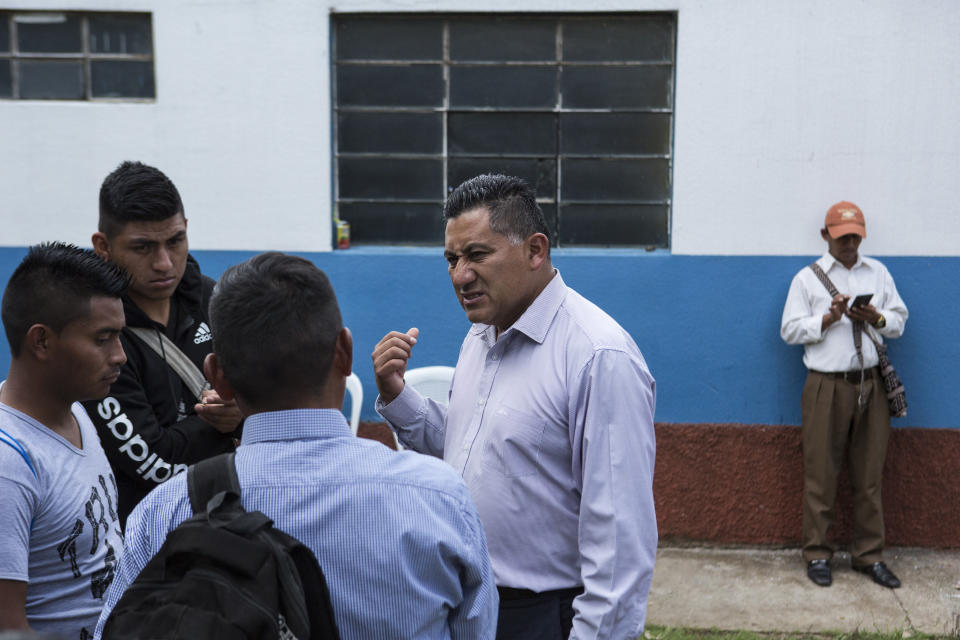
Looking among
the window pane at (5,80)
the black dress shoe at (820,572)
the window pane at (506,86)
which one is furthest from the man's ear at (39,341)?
the black dress shoe at (820,572)

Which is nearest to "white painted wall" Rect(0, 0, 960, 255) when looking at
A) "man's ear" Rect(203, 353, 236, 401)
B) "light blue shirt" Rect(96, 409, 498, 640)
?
"man's ear" Rect(203, 353, 236, 401)

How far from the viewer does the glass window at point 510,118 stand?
511 centimetres

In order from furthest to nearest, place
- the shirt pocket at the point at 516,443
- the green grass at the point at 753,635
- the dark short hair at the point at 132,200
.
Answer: the green grass at the point at 753,635
the dark short hair at the point at 132,200
the shirt pocket at the point at 516,443

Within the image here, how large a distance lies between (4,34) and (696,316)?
4.25 metres

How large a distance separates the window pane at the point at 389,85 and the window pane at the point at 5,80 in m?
1.88

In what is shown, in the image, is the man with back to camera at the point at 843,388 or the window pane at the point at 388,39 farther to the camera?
the window pane at the point at 388,39

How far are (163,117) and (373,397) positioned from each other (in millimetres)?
1979

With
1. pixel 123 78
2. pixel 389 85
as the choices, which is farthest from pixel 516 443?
pixel 123 78

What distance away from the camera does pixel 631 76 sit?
5121 millimetres

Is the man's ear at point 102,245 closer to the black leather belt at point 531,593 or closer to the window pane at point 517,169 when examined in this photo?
the black leather belt at point 531,593

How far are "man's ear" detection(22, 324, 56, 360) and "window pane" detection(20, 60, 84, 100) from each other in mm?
3674

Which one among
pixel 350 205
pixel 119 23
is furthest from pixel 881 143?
pixel 119 23

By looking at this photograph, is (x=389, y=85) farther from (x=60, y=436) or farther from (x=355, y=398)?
(x=60, y=436)

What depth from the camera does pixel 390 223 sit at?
5.34 meters
